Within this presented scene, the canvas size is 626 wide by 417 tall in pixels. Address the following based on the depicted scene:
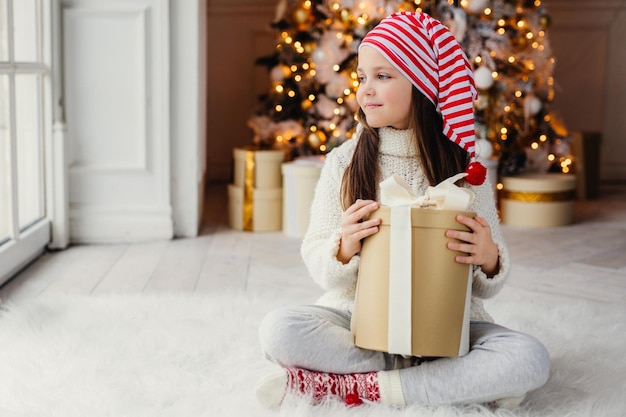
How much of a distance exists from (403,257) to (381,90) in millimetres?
327

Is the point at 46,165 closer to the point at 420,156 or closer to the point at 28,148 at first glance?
the point at 28,148

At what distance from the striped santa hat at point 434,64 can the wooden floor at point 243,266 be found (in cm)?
96

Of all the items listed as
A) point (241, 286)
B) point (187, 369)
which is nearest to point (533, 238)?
point (241, 286)

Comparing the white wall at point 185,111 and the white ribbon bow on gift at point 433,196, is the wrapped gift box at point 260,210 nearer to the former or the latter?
the white wall at point 185,111

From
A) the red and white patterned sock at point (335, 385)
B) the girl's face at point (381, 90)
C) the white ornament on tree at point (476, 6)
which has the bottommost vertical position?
the red and white patterned sock at point (335, 385)

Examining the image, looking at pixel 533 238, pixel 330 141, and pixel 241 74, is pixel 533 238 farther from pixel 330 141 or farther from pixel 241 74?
pixel 241 74

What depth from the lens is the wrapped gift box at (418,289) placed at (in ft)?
4.01

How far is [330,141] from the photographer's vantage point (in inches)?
132

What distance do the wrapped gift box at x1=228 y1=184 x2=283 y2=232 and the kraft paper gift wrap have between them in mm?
1980

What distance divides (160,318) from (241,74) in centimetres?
295

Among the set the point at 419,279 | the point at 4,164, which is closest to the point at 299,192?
the point at 4,164

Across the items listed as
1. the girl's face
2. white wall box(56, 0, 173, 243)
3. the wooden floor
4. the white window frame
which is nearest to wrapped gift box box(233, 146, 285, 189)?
the wooden floor

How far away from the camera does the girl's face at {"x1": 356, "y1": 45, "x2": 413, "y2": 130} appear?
1.39 metres

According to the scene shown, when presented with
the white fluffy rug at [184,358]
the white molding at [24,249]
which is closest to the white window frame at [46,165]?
the white molding at [24,249]
